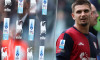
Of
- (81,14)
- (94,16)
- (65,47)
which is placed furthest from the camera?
(94,16)

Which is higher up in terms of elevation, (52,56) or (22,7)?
(22,7)

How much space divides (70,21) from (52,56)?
73 centimetres

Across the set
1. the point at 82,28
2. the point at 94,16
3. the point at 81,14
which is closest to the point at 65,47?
the point at 82,28

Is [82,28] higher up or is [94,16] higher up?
[94,16]

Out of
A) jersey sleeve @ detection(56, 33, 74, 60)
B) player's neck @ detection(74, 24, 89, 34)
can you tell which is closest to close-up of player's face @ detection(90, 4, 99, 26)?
player's neck @ detection(74, 24, 89, 34)

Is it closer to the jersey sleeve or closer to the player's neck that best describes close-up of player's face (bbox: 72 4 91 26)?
the player's neck

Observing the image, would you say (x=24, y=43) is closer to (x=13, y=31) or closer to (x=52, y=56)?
(x=13, y=31)

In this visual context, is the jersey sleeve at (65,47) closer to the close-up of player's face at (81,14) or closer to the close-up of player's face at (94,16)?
the close-up of player's face at (81,14)

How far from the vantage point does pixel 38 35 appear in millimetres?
3189

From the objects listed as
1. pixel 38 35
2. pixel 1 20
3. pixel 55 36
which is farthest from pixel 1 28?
pixel 55 36

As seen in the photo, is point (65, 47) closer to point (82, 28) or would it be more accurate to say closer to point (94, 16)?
point (82, 28)

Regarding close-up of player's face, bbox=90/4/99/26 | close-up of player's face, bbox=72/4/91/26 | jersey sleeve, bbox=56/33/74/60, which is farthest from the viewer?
close-up of player's face, bbox=90/4/99/26

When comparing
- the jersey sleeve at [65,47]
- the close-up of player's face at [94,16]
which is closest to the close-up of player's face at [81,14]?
the jersey sleeve at [65,47]

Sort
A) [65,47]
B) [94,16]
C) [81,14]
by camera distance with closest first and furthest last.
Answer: [65,47]
[81,14]
[94,16]
